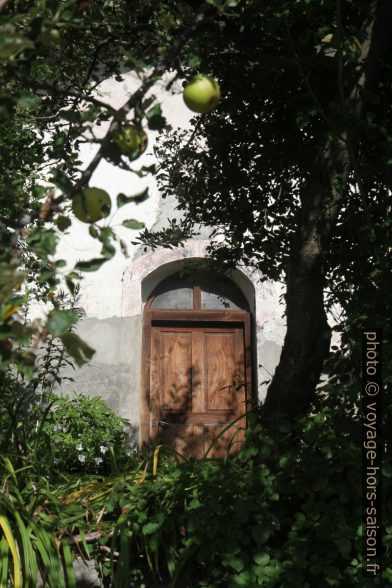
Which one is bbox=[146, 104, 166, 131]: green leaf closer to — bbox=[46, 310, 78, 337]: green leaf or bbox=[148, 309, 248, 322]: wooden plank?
bbox=[46, 310, 78, 337]: green leaf

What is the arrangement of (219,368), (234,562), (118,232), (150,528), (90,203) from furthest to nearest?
1. (219,368)
2. (118,232)
3. (150,528)
4. (234,562)
5. (90,203)

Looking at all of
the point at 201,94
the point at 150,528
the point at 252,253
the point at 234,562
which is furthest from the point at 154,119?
the point at 252,253

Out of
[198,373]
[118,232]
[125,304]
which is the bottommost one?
[198,373]

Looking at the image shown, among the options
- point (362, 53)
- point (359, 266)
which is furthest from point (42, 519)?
point (362, 53)

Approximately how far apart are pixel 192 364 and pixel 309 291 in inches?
153

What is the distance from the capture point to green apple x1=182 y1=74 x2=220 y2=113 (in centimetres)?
183

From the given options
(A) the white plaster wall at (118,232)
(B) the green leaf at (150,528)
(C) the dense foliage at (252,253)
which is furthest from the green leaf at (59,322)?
(A) the white plaster wall at (118,232)

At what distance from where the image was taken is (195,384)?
646 centimetres

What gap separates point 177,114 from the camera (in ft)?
21.5

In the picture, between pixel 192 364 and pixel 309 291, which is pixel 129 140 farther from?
pixel 192 364

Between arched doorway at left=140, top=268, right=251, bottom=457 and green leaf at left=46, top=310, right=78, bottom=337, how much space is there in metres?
4.90

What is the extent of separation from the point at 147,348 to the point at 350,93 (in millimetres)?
4225

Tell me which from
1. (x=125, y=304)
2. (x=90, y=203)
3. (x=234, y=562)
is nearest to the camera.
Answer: (x=90, y=203)

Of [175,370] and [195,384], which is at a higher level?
[175,370]
